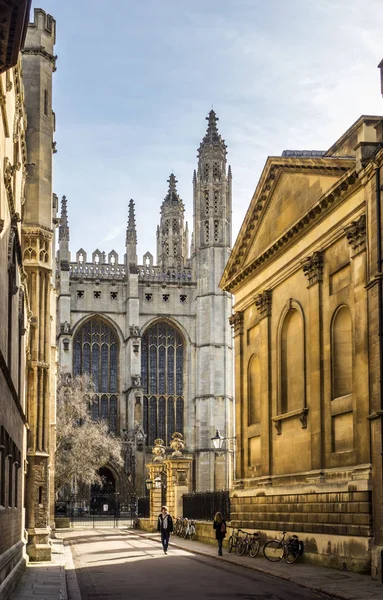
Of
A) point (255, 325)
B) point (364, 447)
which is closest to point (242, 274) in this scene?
point (255, 325)

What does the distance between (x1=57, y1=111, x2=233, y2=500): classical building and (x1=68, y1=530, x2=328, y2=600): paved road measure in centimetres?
3846

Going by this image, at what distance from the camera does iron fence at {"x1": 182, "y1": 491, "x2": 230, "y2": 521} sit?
116 feet

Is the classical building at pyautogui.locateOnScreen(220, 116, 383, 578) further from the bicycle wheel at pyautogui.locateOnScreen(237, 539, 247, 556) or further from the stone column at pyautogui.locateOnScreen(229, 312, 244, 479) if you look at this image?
the bicycle wheel at pyautogui.locateOnScreen(237, 539, 247, 556)

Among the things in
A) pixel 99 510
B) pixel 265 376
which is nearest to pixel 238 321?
pixel 265 376

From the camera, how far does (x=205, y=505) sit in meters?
37.7

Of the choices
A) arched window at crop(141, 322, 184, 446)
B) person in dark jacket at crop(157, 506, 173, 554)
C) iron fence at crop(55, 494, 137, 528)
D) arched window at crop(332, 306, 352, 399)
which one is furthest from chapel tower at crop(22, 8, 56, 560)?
arched window at crop(141, 322, 184, 446)

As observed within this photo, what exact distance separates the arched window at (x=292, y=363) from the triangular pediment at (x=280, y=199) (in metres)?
2.48

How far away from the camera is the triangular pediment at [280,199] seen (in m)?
26.0

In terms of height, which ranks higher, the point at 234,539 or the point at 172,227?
the point at 172,227

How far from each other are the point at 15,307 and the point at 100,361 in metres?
54.1

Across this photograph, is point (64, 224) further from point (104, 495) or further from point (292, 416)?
point (292, 416)

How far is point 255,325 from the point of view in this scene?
33.2 m

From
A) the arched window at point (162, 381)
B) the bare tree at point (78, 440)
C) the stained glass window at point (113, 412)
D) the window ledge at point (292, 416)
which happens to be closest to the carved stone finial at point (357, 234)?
the window ledge at point (292, 416)

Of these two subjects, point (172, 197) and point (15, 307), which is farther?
point (172, 197)
